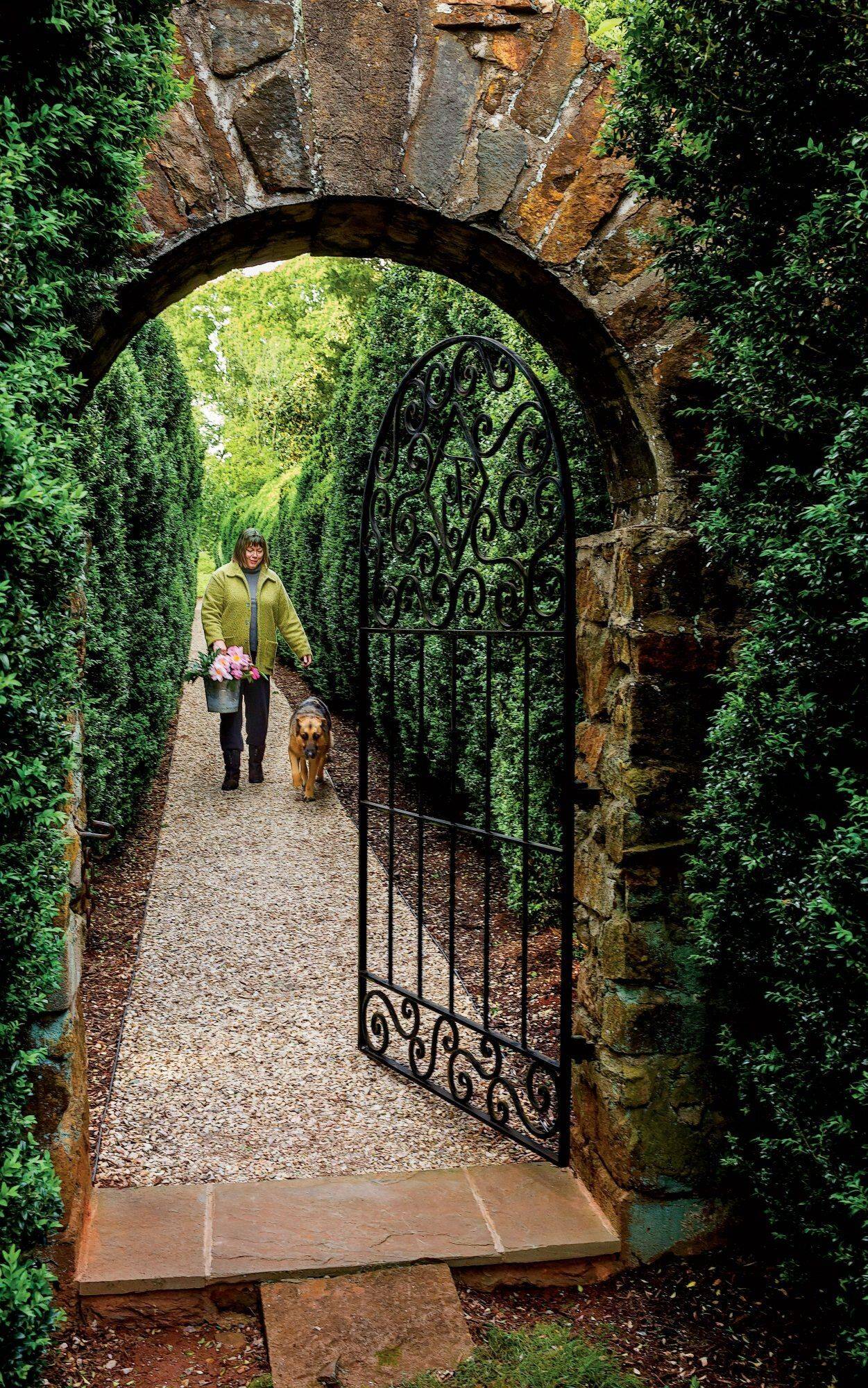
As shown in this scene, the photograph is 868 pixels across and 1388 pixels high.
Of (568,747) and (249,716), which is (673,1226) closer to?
(568,747)

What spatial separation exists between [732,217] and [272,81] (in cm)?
135

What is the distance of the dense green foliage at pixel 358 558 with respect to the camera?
4523mm

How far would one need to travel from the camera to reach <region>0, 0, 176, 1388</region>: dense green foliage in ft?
6.00

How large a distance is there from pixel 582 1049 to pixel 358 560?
23.3 ft

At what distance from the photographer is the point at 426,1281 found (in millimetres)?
2670

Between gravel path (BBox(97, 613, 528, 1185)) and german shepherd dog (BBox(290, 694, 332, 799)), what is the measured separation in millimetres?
610

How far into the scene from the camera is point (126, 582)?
6.07 m

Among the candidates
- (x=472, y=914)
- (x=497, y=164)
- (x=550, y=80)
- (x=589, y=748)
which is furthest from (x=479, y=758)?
(x=550, y=80)

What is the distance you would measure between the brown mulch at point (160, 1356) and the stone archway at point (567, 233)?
1.04 m

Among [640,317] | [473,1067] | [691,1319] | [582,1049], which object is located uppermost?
[640,317]

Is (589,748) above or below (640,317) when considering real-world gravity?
below

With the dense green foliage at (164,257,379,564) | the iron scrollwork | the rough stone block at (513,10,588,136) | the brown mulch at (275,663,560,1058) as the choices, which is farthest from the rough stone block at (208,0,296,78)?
the dense green foliage at (164,257,379,564)

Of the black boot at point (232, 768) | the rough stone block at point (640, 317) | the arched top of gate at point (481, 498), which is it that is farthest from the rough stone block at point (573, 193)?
the black boot at point (232, 768)

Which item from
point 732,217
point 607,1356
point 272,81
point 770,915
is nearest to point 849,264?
point 732,217
